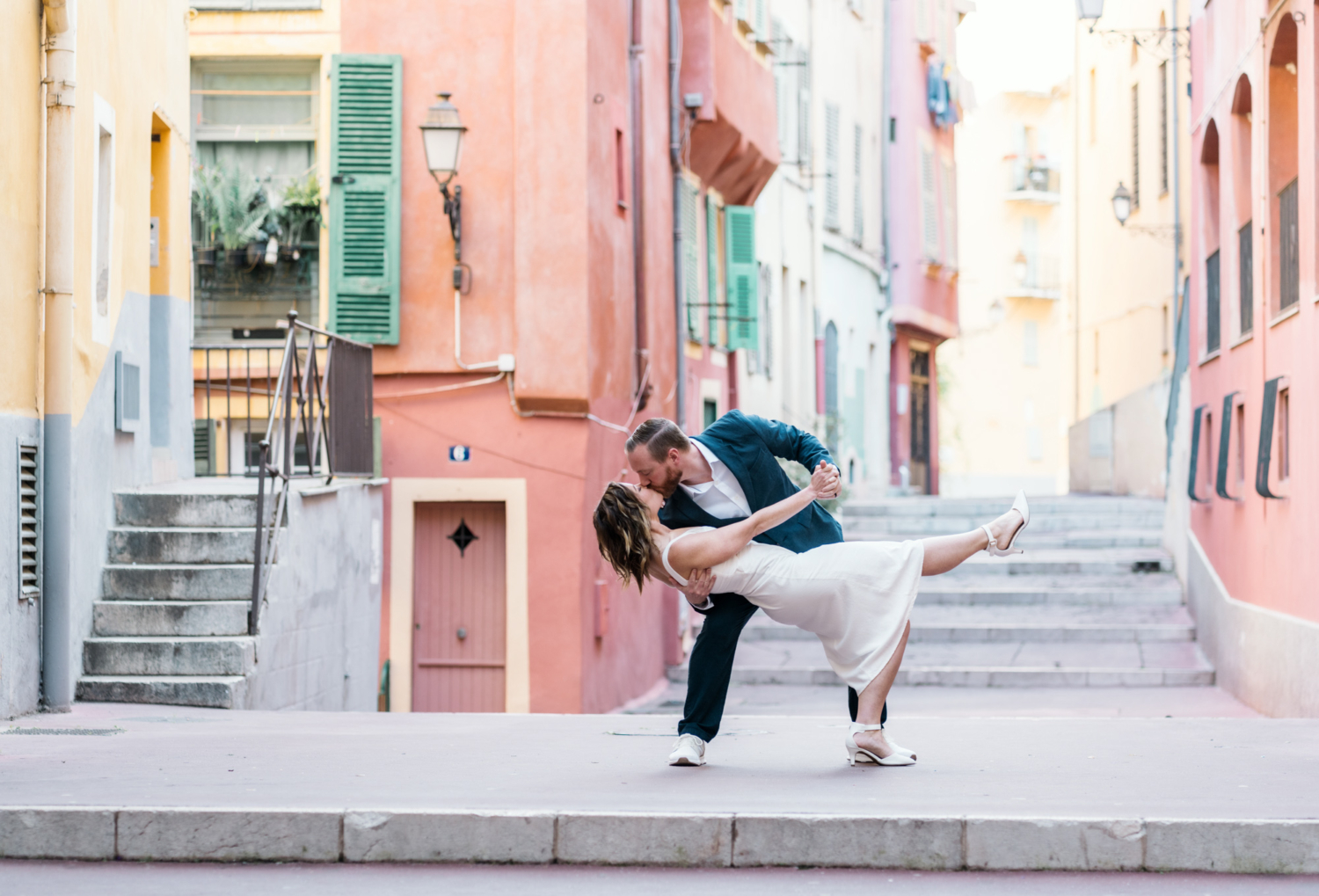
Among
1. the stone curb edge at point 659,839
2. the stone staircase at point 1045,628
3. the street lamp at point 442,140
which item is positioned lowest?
the stone staircase at point 1045,628

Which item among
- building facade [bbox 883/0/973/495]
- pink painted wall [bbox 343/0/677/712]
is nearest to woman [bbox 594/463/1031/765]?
pink painted wall [bbox 343/0/677/712]

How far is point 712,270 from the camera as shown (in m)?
21.7

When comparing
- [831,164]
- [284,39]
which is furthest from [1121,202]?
[284,39]

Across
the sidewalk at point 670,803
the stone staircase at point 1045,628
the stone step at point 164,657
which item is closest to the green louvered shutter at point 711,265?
the stone staircase at point 1045,628

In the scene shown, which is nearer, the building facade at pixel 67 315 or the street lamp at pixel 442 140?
the building facade at pixel 67 315

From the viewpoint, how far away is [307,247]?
16.6 meters

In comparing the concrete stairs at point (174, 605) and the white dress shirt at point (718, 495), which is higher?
the white dress shirt at point (718, 495)

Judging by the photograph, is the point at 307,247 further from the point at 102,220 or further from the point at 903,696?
the point at 903,696

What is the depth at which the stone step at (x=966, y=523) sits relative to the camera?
71.7 feet

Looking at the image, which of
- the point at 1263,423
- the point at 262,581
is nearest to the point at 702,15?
the point at 1263,423

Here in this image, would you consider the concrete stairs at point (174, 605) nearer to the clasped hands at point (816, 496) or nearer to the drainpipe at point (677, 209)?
the clasped hands at point (816, 496)

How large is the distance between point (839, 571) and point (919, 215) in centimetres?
2970

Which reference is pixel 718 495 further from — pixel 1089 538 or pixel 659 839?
pixel 1089 538

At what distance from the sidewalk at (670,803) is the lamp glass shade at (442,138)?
8615 mm
